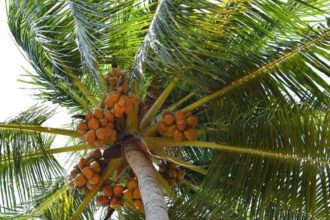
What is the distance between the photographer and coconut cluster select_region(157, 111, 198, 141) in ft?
16.4

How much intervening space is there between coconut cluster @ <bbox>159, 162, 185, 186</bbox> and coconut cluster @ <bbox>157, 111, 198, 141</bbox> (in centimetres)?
47

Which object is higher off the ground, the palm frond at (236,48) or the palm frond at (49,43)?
the palm frond at (49,43)

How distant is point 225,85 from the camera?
4848 millimetres

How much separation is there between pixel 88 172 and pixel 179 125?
2.66ft

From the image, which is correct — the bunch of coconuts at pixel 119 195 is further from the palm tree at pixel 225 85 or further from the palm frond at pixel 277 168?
the palm frond at pixel 277 168

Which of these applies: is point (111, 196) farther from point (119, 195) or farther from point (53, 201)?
point (53, 201)

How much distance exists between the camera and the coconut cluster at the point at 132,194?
5.19 m

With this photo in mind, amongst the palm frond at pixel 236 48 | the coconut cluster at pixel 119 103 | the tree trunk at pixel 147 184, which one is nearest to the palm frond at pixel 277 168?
the palm frond at pixel 236 48

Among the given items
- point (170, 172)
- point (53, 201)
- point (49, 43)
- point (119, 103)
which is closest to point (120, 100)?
point (119, 103)

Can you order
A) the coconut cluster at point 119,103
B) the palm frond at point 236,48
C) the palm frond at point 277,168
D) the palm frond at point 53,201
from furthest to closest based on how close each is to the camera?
the palm frond at point 53,201 → the coconut cluster at point 119,103 → the palm frond at point 277,168 → the palm frond at point 236,48

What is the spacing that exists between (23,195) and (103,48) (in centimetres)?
163

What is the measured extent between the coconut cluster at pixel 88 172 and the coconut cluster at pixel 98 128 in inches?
7.8

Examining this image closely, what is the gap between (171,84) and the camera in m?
5.14

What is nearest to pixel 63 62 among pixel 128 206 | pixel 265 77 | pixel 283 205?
pixel 128 206
